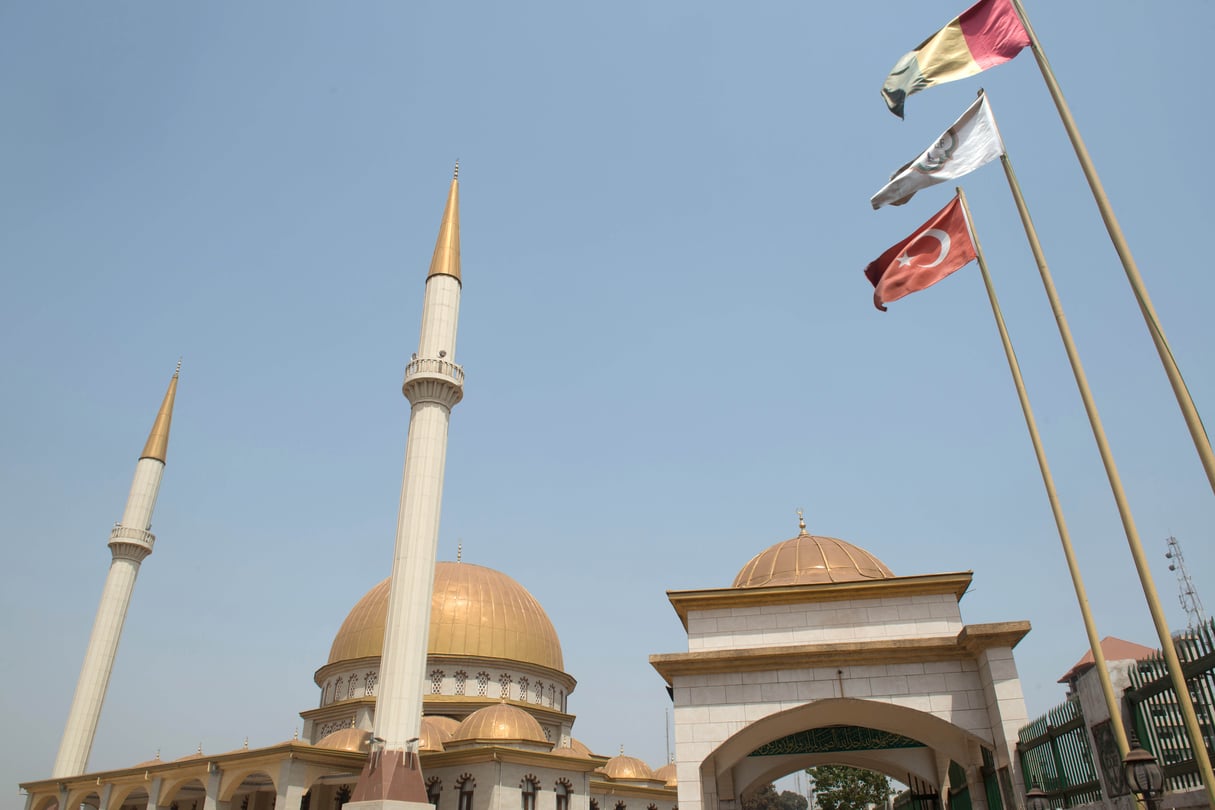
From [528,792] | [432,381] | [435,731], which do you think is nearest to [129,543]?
[435,731]

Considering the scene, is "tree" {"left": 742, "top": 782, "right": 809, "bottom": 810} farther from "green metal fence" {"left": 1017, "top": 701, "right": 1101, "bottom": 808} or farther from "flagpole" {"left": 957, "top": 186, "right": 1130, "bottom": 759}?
"flagpole" {"left": 957, "top": 186, "right": 1130, "bottom": 759}

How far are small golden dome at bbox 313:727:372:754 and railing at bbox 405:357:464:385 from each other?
36.0ft

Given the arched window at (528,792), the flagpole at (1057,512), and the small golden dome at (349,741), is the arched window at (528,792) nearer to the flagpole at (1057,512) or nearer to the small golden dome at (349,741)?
the small golden dome at (349,741)

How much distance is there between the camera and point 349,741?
25297 millimetres

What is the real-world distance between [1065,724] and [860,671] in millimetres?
3922

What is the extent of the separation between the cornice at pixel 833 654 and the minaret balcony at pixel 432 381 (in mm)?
12606

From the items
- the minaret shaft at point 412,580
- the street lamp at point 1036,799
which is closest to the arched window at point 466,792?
the minaret shaft at point 412,580

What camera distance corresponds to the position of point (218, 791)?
2372cm

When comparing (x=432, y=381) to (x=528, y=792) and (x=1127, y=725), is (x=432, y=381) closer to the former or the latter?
(x=528, y=792)

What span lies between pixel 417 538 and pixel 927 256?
52.4 feet

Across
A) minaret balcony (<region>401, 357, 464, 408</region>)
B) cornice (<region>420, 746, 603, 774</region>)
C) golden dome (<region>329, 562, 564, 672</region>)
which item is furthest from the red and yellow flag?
golden dome (<region>329, 562, 564, 672</region>)

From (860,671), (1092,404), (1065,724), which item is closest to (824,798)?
(860,671)

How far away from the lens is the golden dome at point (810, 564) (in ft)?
55.5

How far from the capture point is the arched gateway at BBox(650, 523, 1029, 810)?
1292cm
